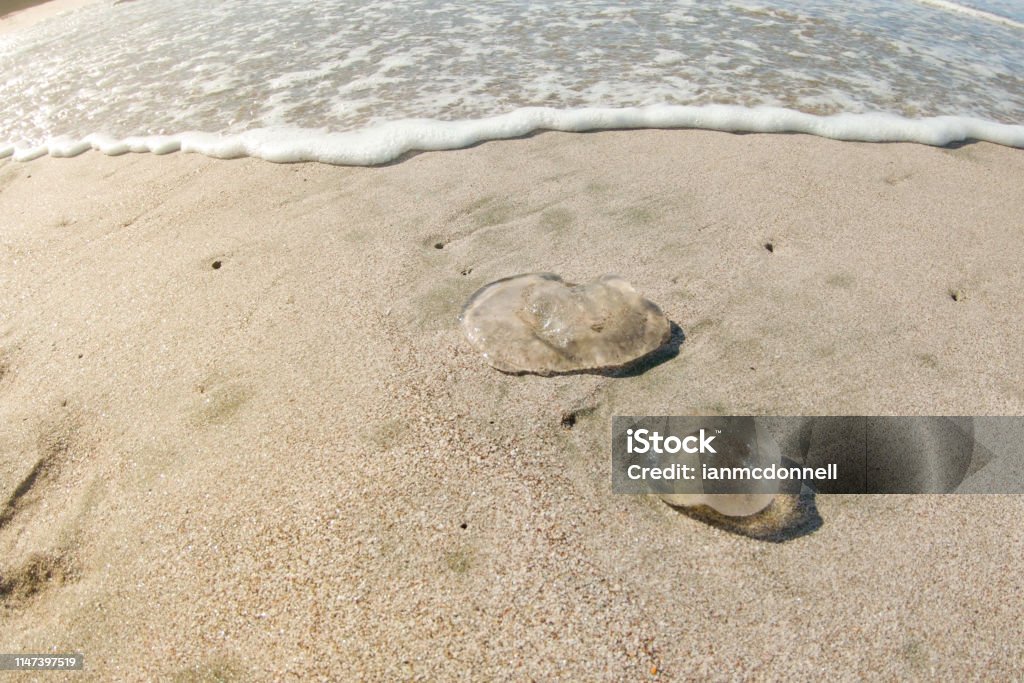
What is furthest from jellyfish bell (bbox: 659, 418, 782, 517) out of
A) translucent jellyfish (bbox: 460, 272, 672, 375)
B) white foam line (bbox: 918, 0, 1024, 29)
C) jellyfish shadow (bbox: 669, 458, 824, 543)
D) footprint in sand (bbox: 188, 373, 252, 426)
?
white foam line (bbox: 918, 0, 1024, 29)

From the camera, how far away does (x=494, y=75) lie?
154 inches

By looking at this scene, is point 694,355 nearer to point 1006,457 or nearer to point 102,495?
point 1006,457

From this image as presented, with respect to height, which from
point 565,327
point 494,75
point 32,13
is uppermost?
point 32,13

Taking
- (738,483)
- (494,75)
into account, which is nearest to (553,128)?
(494,75)

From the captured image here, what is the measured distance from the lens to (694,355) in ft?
6.52

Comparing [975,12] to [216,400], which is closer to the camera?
[216,400]

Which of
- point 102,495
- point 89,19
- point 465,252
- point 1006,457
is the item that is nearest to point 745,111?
point 465,252

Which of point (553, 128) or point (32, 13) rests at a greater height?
point (32, 13)

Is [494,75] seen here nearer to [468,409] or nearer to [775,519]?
[468,409]

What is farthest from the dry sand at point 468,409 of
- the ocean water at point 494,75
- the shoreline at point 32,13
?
the shoreline at point 32,13

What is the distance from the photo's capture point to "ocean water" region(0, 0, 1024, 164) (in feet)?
11.0

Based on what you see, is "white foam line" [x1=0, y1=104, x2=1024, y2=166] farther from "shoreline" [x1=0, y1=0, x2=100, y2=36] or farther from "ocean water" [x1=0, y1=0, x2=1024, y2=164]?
"shoreline" [x1=0, y1=0, x2=100, y2=36]

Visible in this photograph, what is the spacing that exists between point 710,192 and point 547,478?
5.60 feet

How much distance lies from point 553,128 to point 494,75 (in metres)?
0.88
